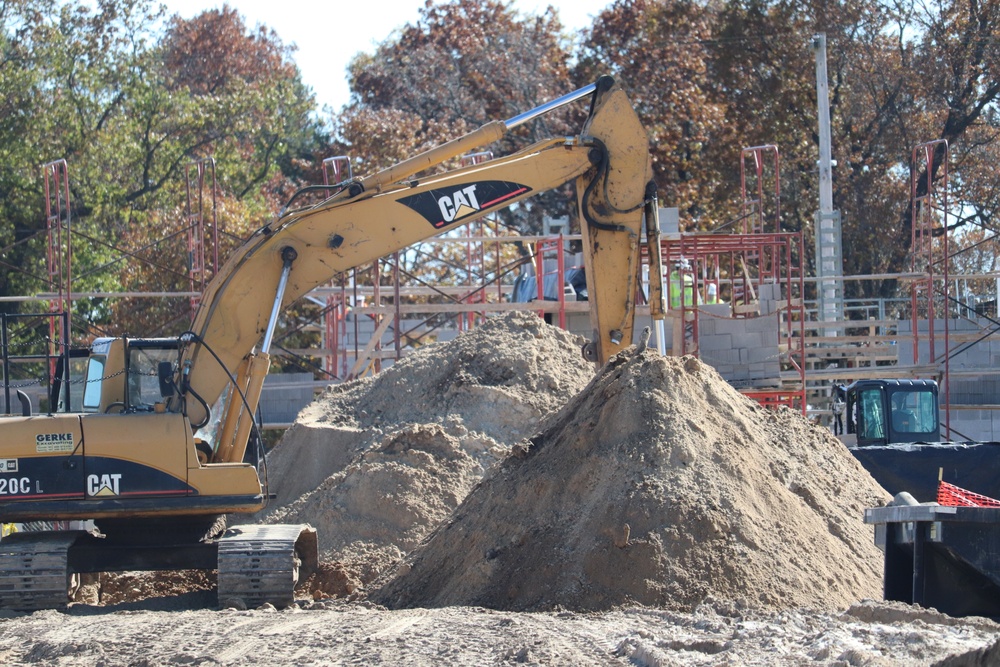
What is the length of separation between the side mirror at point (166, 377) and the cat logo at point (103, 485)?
2.61 feet

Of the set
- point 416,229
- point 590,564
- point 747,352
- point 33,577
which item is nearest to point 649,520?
point 590,564

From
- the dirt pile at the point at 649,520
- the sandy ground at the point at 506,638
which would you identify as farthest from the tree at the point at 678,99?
the sandy ground at the point at 506,638

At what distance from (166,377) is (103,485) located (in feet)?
3.33

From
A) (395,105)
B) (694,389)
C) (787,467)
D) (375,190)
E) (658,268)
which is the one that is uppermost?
(395,105)

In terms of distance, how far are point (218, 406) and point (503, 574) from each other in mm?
2909

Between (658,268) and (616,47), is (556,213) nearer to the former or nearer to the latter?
(616,47)

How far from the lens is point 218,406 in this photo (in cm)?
1098

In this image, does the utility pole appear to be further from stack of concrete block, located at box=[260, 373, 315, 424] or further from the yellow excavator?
the yellow excavator

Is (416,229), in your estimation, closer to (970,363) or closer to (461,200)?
(461,200)

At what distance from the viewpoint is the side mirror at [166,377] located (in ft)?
35.4

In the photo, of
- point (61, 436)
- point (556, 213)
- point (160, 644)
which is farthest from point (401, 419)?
point (556, 213)

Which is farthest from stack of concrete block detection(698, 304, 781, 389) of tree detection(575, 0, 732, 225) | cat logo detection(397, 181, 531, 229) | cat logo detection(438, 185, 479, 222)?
tree detection(575, 0, 732, 225)

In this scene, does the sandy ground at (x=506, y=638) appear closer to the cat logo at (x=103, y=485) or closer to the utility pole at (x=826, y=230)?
the cat logo at (x=103, y=485)

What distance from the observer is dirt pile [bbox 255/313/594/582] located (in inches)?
508
